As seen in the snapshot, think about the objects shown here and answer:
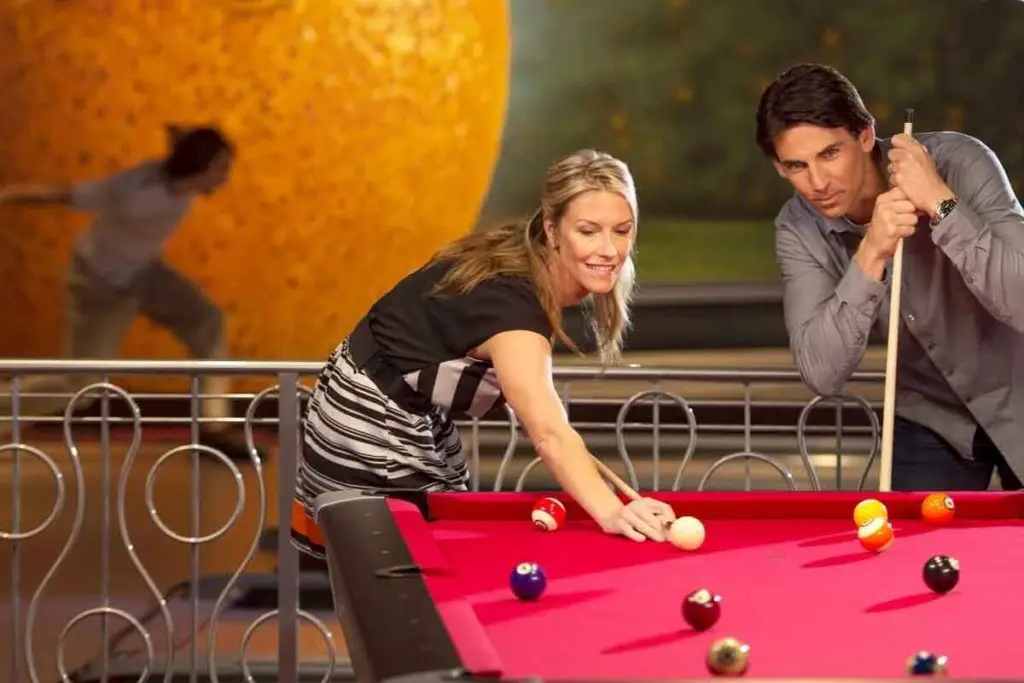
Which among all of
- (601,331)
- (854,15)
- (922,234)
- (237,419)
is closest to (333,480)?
(601,331)

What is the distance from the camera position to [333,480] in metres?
2.64

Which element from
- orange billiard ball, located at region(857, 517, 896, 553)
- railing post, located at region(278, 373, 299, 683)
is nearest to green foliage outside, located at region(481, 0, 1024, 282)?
railing post, located at region(278, 373, 299, 683)

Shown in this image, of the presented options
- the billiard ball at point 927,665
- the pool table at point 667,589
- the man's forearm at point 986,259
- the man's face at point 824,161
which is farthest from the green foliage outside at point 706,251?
the billiard ball at point 927,665

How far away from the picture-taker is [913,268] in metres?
2.96

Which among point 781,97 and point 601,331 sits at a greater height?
point 781,97

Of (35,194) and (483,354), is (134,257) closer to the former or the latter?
(35,194)

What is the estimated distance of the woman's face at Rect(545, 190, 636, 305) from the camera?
233cm

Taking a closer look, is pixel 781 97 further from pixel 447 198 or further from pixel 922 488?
pixel 447 198

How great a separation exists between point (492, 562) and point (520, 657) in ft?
1.47

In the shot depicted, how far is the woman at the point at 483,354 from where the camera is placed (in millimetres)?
2182

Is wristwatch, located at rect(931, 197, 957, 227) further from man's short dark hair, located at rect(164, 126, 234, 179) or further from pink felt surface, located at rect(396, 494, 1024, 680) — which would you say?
man's short dark hair, located at rect(164, 126, 234, 179)

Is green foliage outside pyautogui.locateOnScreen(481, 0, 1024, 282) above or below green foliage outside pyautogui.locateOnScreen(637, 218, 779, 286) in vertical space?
above

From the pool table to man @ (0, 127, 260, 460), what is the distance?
10.6 feet

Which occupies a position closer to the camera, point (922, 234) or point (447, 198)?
point (922, 234)
